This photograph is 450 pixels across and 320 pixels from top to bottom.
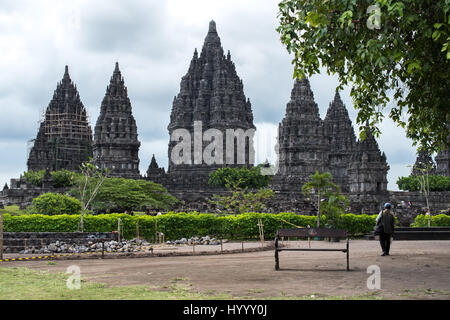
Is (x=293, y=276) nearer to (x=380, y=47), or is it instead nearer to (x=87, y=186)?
(x=380, y=47)

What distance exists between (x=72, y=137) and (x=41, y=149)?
520 centimetres

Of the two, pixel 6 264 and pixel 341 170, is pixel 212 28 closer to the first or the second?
pixel 341 170

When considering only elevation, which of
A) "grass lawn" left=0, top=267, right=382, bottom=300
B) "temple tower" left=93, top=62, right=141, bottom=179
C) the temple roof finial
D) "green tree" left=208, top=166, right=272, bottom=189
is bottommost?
"grass lawn" left=0, top=267, right=382, bottom=300

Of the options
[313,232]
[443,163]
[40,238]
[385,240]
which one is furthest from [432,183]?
[313,232]

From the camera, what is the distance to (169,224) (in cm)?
2516

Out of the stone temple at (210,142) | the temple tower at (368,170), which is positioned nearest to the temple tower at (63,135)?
the stone temple at (210,142)

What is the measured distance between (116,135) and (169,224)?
47055 mm

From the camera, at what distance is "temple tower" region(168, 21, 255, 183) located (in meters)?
77.8

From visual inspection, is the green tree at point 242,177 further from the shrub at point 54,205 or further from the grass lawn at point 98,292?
the grass lawn at point 98,292

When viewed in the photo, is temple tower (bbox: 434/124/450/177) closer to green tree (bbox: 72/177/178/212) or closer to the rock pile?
green tree (bbox: 72/177/178/212)

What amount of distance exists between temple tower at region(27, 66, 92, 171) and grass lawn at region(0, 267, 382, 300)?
240ft

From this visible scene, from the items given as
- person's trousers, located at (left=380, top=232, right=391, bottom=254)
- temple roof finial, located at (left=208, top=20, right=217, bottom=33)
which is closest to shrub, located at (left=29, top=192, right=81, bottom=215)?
person's trousers, located at (left=380, top=232, right=391, bottom=254)
